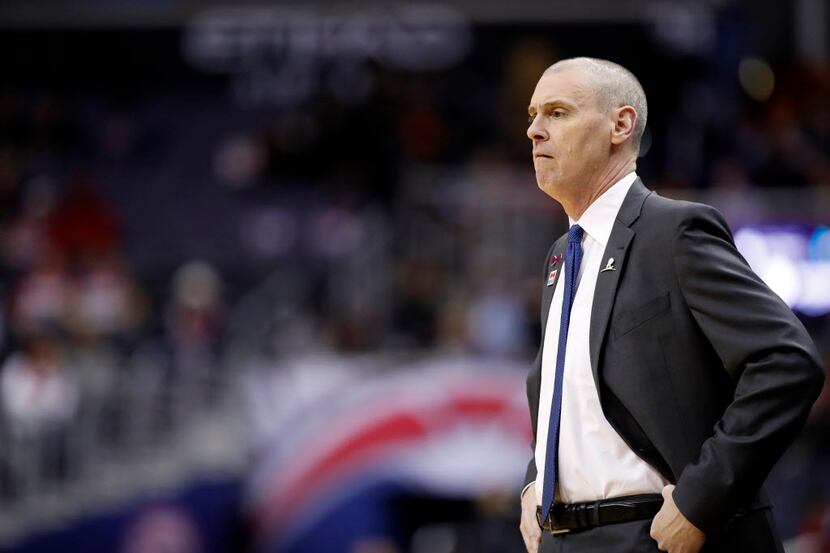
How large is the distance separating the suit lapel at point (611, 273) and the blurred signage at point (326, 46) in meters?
11.1

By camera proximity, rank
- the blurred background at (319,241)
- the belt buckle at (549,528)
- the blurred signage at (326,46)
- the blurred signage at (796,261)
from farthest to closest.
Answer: the blurred signage at (326,46) < the blurred background at (319,241) < the blurred signage at (796,261) < the belt buckle at (549,528)

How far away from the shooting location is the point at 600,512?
10.3ft

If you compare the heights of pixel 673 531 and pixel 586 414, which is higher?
pixel 586 414

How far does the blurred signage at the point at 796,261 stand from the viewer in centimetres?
1042

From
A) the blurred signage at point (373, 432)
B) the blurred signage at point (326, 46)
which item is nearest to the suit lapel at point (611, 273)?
the blurred signage at point (373, 432)

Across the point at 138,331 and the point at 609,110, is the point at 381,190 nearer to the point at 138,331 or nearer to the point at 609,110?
the point at 138,331

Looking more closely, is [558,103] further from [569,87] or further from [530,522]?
[530,522]

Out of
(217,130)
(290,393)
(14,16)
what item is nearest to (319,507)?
(290,393)

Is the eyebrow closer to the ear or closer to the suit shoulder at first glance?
the ear

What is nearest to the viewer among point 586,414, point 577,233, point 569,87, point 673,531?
point 673,531

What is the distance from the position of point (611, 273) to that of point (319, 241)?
10096 millimetres

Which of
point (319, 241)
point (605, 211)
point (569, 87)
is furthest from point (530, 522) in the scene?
point (319, 241)

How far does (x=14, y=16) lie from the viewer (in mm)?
15305

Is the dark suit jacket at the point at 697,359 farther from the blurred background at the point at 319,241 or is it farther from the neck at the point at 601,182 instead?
the blurred background at the point at 319,241
